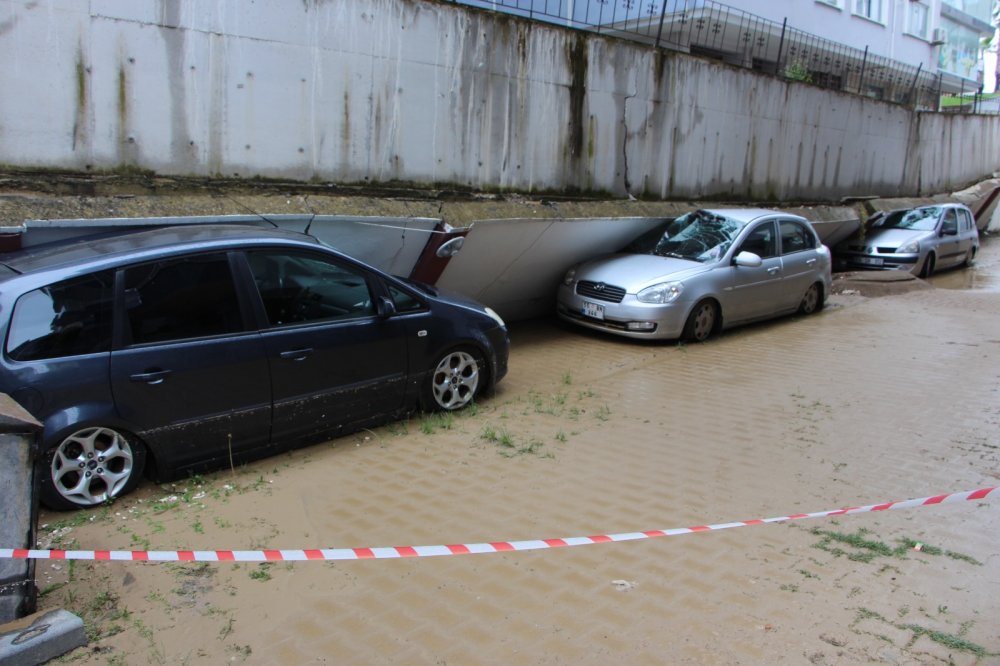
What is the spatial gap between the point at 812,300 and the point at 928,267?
606cm

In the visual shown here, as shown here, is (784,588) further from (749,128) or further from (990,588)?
(749,128)

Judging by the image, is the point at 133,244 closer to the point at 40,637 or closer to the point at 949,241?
the point at 40,637

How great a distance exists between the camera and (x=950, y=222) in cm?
1644

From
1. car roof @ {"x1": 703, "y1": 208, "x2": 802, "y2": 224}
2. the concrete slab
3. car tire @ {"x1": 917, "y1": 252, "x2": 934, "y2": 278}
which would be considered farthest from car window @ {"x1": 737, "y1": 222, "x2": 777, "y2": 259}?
the concrete slab

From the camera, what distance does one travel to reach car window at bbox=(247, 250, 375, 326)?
5152 mm

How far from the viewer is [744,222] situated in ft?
32.4

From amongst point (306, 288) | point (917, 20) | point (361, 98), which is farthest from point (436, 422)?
point (917, 20)

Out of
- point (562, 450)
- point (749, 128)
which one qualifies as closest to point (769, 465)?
point (562, 450)

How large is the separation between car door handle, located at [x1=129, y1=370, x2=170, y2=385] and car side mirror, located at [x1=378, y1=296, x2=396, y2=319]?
161cm

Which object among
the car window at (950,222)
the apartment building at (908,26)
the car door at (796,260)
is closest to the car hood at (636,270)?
the car door at (796,260)

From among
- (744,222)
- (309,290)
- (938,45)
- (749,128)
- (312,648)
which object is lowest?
(312,648)

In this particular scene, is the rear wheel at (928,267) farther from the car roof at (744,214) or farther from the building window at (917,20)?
the building window at (917,20)

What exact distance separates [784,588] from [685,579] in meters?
0.47

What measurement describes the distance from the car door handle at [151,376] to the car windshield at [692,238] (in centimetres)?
666
